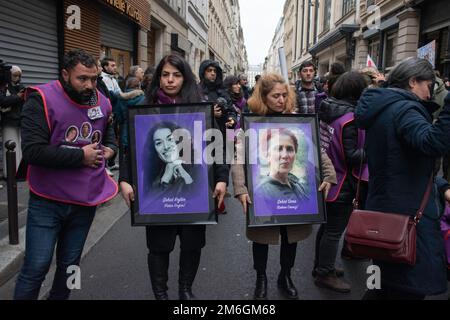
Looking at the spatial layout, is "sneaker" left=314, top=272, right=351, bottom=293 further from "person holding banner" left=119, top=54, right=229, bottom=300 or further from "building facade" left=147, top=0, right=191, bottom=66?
"building facade" left=147, top=0, right=191, bottom=66

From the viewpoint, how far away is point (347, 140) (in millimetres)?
3457

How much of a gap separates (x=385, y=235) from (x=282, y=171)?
838 mm

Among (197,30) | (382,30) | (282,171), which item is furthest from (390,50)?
(282,171)

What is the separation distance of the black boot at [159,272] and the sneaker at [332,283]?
143 centimetres

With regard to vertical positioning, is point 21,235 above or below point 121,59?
below

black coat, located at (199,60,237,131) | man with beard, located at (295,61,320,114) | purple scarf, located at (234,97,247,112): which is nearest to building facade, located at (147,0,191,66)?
purple scarf, located at (234,97,247,112)

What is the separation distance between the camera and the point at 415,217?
8.09 ft

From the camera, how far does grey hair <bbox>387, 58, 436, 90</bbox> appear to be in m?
2.48

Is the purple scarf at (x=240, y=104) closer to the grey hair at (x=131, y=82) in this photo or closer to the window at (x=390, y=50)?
the grey hair at (x=131, y=82)

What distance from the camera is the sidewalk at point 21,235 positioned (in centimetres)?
364

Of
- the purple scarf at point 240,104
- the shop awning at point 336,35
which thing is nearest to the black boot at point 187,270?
the purple scarf at point 240,104

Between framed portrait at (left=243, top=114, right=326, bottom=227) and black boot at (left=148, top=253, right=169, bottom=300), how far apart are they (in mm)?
665

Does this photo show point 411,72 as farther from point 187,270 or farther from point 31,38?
point 31,38
